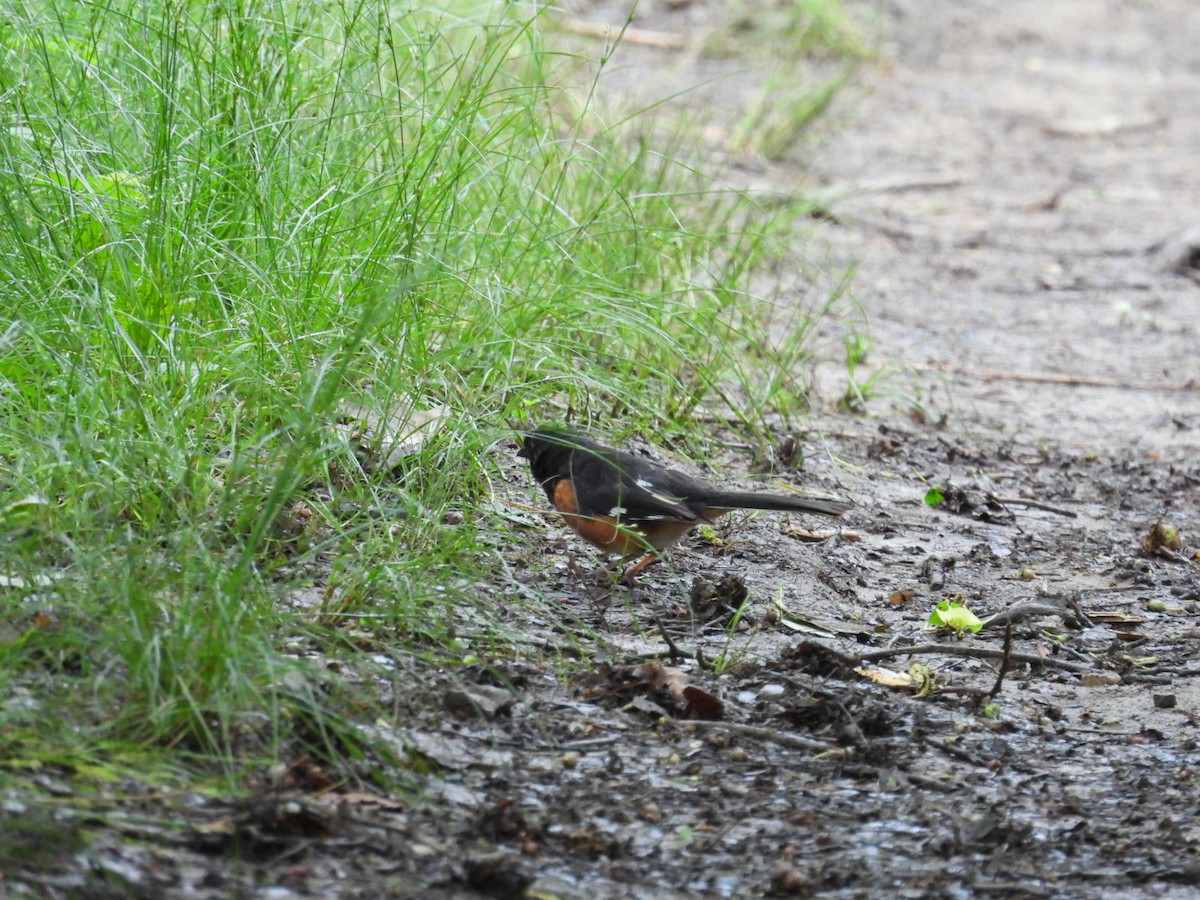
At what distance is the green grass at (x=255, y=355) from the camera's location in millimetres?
2518

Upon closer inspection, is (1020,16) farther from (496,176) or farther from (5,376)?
(5,376)

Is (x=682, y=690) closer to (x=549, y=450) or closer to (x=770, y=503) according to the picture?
(x=770, y=503)

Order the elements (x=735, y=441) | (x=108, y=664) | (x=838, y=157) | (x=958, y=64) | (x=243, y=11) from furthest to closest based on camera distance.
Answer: (x=958, y=64) < (x=838, y=157) < (x=735, y=441) < (x=243, y=11) < (x=108, y=664)

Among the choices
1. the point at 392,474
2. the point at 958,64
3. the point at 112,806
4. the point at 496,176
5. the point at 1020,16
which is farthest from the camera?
the point at 1020,16

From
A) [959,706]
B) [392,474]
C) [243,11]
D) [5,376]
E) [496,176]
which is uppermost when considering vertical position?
[243,11]

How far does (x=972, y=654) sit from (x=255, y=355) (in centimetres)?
185

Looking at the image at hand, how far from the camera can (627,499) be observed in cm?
360

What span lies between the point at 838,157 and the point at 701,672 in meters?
7.72

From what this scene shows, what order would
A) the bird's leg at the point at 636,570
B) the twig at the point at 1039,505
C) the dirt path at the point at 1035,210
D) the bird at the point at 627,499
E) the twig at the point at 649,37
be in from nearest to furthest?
the bird at the point at 627,499
the bird's leg at the point at 636,570
the twig at the point at 1039,505
the dirt path at the point at 1035,210
the twig at the point at 649,37

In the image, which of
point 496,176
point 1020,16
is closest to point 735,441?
point 496,176

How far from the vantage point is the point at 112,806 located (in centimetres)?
229

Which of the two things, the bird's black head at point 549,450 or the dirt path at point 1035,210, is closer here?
the bird's black head at point 549,450

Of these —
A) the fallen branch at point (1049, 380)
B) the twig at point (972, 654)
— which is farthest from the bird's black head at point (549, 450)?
the fallen branch at point (1049, 380)

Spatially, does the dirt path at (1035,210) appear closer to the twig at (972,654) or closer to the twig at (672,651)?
the twig at (972,654)
